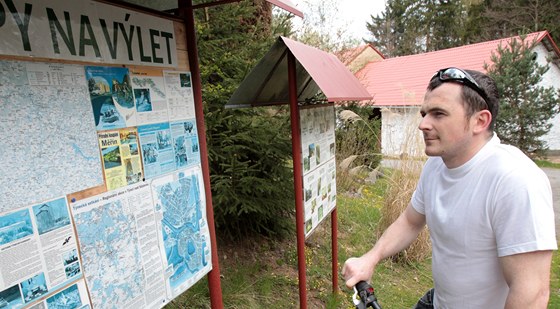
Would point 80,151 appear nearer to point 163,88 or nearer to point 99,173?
point 99,173

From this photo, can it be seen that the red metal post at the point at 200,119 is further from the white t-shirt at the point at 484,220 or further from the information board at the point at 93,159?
the white t-shirt at the point at 484,220

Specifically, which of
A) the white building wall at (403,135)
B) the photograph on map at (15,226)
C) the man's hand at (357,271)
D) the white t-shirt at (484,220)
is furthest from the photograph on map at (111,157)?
the white building wall at (403,135)

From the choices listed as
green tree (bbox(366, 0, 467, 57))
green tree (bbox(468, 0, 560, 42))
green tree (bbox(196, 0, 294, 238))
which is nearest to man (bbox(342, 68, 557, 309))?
green tree (bbox(196, 0, 294, 238))

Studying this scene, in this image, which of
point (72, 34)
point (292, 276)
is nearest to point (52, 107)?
point (72, 34)

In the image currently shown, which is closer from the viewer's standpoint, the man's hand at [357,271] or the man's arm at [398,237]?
the man's hand at [357,271]

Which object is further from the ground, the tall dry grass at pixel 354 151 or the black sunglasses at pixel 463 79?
the black sunglasses at pixel 463 79

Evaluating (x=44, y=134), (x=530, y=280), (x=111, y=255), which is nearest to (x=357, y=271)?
(x=530, y=280)

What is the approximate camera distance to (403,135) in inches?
197

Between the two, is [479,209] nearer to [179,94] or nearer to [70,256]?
[179,94]

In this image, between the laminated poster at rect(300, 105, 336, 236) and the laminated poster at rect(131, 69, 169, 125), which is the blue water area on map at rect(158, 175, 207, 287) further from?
the laminated poster at rect(300, 105, 336, 236)

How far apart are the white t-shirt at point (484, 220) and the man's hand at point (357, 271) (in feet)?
1.07

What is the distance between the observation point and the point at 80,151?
4.45 ft

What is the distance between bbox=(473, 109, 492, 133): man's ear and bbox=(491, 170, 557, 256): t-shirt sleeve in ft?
0.83

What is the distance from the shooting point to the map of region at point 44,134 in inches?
45.1
